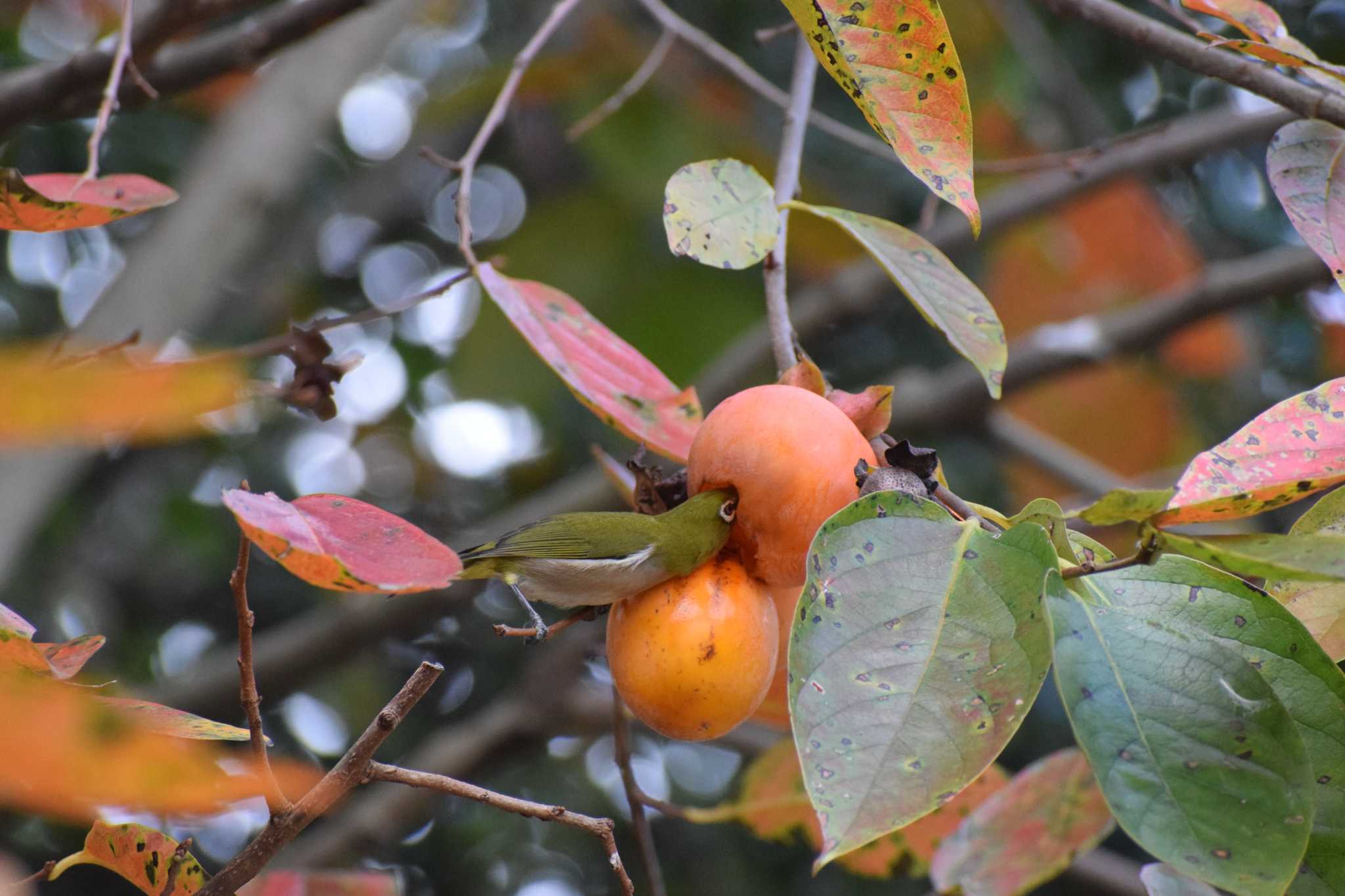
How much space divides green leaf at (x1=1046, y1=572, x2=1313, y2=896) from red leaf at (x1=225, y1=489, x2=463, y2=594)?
40 centimetres

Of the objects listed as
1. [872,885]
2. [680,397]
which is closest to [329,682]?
[872,885]

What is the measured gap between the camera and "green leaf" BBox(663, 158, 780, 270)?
102cm

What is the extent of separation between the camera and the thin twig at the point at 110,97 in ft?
3.65

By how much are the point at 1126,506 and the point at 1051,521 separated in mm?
78

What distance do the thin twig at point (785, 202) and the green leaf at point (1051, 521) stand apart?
310 mm

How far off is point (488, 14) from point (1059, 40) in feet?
5.63

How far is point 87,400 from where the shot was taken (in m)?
0.33

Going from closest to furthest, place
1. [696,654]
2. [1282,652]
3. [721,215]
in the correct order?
1. [1282,652]
2. [696,654]
3. [721,215]

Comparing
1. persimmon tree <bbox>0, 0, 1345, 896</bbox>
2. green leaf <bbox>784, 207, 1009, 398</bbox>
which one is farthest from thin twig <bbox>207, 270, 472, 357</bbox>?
green leaf <bbox>784, 207, 1009, 398</bbox>

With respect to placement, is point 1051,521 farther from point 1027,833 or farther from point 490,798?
point 1027,833

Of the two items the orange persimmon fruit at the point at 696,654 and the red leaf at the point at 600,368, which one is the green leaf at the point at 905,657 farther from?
the red leaf at the point at 600,368

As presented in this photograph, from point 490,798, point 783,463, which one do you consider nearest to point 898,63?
point 783,463

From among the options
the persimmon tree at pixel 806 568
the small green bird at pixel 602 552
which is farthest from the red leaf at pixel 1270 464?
the small green bird at pixel 602 552

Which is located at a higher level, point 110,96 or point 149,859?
point 110,96
